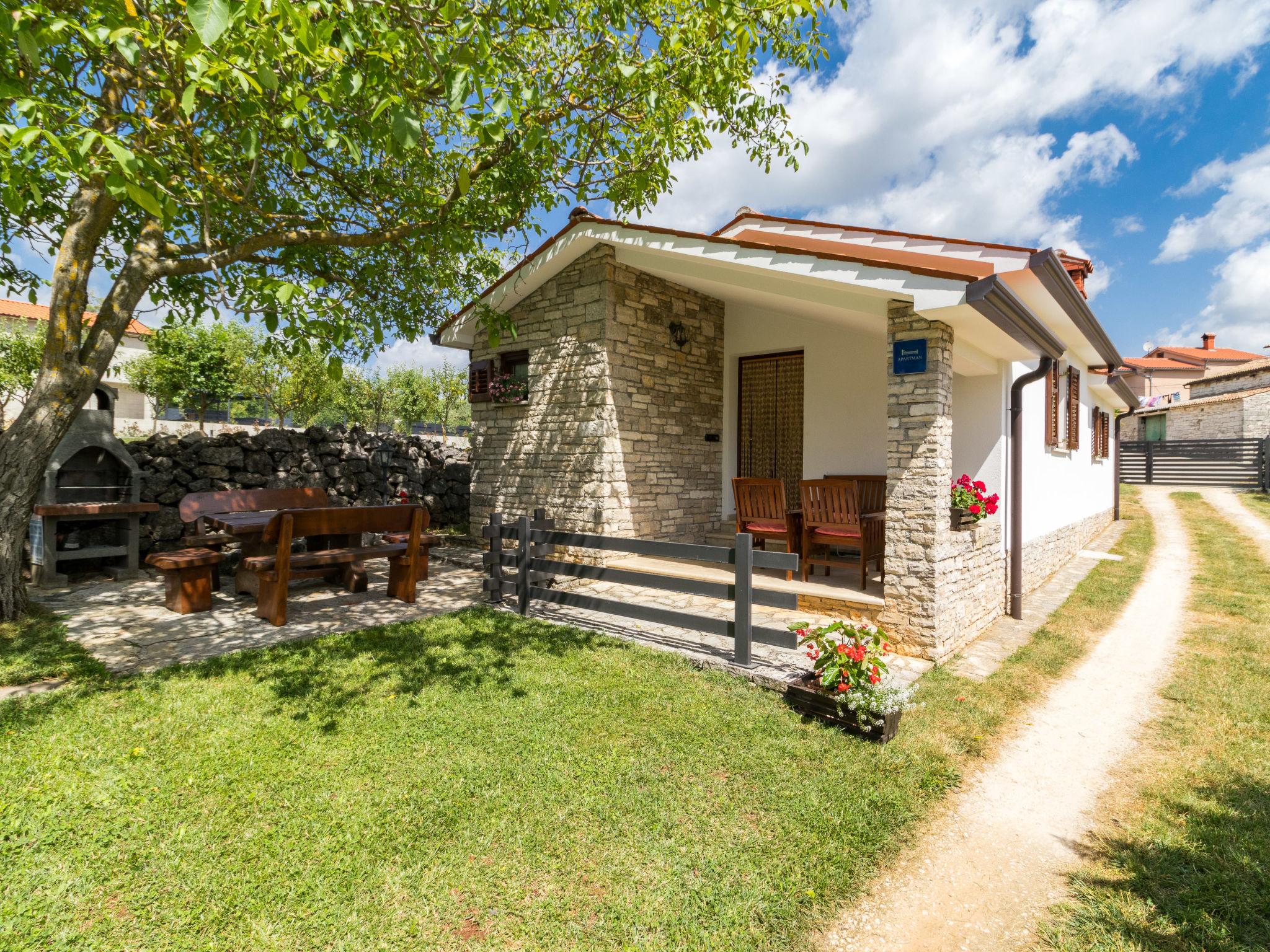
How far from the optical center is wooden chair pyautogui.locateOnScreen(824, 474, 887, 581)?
5742 mm

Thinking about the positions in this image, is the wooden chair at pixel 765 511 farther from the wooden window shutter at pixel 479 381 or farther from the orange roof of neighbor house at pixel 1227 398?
the orange roof of neighbor house at pixel 1227 398

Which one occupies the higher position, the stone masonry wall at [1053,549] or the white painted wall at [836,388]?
the white painted wall at [836,388]

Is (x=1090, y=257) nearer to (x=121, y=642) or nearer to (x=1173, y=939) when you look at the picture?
(x=1173, y=939)

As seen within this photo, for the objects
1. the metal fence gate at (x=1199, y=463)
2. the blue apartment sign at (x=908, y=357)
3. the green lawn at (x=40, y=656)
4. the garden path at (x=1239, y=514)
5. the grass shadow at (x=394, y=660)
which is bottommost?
the grass shadow at (x=394, y=660)

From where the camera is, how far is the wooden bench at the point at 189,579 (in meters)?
5.45

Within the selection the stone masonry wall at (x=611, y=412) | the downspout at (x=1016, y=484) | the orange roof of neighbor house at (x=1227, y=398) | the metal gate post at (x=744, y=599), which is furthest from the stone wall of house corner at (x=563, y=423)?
the orange roof of neighbor house at (x=1227, y=398)

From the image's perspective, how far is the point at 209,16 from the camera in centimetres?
203

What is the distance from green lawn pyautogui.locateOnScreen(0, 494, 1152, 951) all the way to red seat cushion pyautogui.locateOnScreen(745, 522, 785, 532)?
7.82ft

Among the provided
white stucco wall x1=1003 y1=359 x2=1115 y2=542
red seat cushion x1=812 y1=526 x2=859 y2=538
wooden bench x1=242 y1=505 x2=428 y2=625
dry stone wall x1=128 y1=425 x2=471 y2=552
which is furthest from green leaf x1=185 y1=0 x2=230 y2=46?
dry stone wall x1=128 y1=425 x2=471 y2=552

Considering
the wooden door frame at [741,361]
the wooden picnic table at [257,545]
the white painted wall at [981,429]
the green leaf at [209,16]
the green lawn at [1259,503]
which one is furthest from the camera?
the green lawn at [1259,503]

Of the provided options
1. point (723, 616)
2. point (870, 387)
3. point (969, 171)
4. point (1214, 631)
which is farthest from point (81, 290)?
point (969, 171)

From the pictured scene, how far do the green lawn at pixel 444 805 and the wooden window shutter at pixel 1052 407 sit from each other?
16.1ft

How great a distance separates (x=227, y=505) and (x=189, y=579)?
151 cm

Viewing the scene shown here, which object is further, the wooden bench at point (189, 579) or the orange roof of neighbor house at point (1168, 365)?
the orange roof of neighbor house at point (1168, 365)
